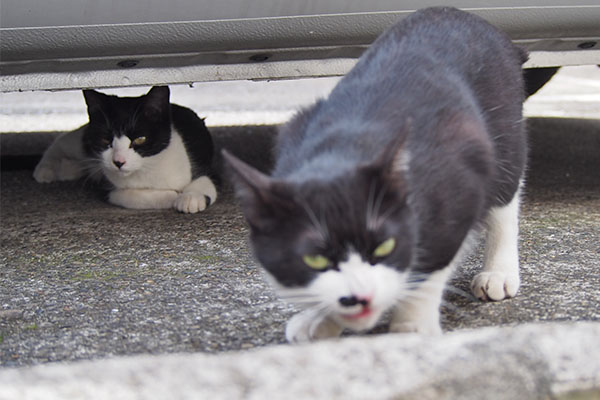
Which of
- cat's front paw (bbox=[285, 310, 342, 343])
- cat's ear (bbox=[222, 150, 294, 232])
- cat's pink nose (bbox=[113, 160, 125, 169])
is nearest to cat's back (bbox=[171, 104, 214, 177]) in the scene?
cat's pink nose (bbox=[113, 160, 125, 169])

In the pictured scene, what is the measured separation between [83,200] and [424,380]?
8.81 ft

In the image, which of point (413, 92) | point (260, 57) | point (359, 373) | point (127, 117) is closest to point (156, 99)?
point (127, 117)

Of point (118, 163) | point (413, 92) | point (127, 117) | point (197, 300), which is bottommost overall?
point (118, 163)

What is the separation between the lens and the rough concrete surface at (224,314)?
124 cm

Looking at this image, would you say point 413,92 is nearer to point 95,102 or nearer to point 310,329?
point 310,329

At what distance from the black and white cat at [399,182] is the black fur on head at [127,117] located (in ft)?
5.12

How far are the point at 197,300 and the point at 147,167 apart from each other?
146 cm

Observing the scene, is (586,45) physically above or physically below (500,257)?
above

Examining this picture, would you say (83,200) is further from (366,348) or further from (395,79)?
(366,348)

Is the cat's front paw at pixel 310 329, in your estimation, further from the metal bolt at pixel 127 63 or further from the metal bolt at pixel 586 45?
the metal bolt at pixel 586 45

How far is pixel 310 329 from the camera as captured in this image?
179cm

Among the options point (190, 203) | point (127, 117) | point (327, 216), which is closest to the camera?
point (327, 216)

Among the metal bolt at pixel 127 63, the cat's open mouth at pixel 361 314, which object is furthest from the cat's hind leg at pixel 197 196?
the cat's open mouth at pixel 361 314

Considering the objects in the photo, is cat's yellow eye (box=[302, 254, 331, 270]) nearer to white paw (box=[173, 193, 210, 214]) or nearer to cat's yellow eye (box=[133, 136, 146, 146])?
white paw (box=[173, 193, 210, 214])
